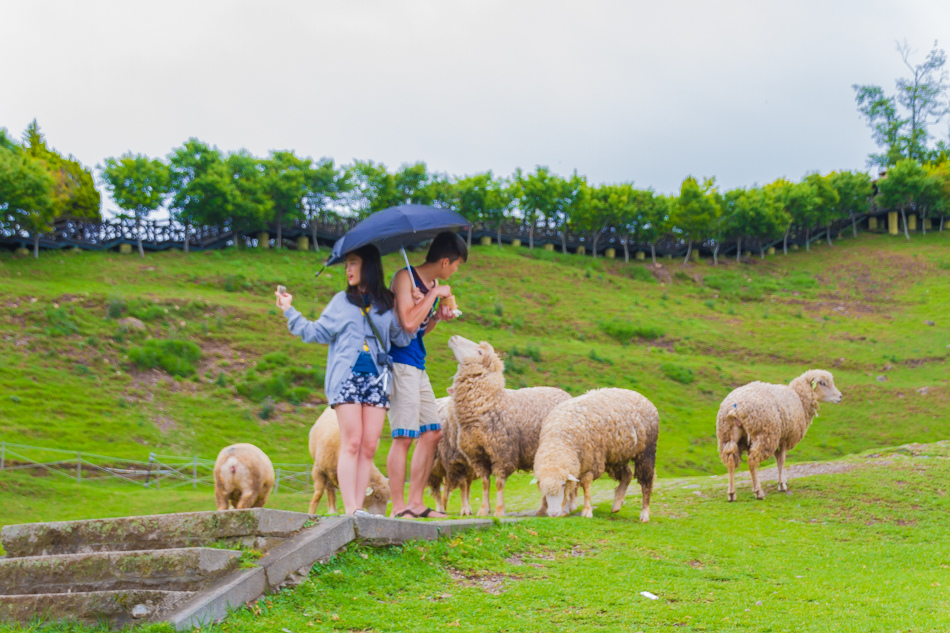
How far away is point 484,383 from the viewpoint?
1082cm

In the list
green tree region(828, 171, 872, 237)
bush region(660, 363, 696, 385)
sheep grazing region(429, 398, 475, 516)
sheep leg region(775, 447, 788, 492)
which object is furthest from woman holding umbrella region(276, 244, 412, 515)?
green tree region(828, 171, 872, 237)

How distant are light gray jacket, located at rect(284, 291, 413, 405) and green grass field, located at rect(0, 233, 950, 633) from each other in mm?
1571

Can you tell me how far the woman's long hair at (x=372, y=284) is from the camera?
24.5 ft

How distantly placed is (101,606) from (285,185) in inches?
2153

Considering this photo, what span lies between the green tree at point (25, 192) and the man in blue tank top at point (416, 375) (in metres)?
43.7

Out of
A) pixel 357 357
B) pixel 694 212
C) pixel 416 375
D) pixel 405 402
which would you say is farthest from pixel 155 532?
pixel 694 212

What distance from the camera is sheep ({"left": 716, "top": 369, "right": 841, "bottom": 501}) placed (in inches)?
560

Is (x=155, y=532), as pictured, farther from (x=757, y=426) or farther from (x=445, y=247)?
(x=757, y=426)

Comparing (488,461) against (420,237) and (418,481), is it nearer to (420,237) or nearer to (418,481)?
(418,481)

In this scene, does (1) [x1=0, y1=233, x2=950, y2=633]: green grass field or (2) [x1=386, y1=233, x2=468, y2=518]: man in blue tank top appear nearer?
(1) [x1=0, y1=233, x2=950, y2=633]: green grass field

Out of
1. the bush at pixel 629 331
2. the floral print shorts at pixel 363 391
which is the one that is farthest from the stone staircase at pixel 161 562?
the bush at pixel 629 331

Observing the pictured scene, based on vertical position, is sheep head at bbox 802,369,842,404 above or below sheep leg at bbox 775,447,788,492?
above

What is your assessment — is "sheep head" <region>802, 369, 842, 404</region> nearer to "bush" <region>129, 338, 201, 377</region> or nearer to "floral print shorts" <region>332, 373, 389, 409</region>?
"floral print shorts" <region>332, 373, 389, 409</region>

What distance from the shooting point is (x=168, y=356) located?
3506cm
